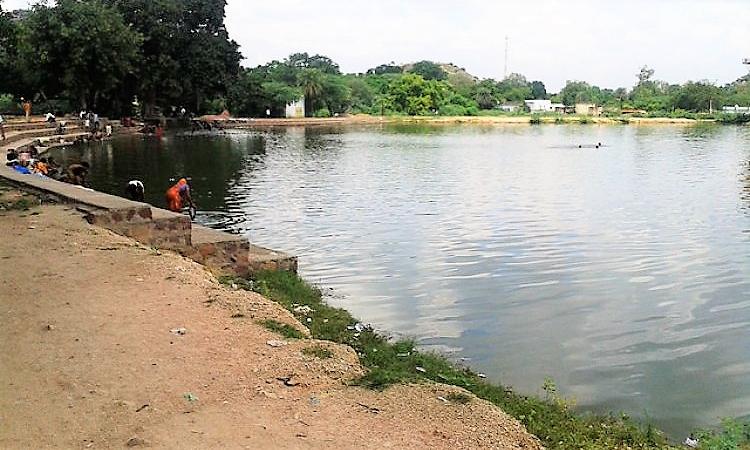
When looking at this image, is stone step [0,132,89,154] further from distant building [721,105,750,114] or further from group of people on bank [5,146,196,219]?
distant building [721,105,750,114]

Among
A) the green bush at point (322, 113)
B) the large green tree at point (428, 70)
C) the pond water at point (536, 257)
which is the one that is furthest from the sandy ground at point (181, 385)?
the large green tree at point (428, 70)

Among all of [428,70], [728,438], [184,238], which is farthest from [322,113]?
[728,438]

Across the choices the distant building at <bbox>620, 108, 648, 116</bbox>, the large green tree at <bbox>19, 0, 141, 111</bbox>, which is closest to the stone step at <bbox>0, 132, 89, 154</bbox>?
the large green tree at <bbox>19, 0, 141, 111</bbox>

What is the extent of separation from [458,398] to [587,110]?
114757mm

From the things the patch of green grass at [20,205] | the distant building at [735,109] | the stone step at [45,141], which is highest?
the distant building at [735,109]

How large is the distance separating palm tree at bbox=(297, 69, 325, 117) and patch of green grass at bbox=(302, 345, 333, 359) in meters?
78.7

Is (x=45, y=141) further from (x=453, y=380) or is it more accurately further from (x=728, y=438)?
(x=728, y=438)

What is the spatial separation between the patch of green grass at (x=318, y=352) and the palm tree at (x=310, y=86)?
7874 centimetres

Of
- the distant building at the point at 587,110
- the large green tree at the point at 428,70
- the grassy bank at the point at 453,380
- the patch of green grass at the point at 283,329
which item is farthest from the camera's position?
the large green tree at the point at 428,70

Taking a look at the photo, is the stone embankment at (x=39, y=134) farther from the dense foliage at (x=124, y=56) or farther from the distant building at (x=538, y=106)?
the distant building at (x=538, y=106)

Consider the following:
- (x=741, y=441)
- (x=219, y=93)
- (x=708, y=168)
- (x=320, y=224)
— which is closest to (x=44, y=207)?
(x=320, y=224)

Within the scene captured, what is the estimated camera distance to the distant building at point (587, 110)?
354 feet

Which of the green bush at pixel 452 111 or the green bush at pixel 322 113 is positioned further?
the green bush at pixel 452 111

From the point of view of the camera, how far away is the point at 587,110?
113625mm
